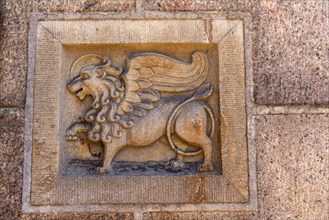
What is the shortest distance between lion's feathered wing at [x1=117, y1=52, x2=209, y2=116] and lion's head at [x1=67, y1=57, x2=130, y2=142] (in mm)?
62

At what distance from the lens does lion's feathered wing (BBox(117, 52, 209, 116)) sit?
2.57m

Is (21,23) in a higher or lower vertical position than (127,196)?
higher

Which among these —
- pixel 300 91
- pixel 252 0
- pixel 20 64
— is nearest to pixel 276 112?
pixel 300 91

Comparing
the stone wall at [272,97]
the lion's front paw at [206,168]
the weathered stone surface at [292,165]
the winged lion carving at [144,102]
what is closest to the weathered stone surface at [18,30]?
the stone wall at [272,97]

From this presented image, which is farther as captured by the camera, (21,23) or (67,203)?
(21,23)

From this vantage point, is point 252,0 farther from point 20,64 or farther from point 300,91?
point 20,64

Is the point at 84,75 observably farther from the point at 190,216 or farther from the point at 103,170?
the point at 190,216

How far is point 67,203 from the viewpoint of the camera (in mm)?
2408

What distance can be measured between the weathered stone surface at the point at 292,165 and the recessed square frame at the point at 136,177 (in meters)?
0.07

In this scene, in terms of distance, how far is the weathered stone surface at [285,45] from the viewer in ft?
8.37

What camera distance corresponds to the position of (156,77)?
8.56 ft

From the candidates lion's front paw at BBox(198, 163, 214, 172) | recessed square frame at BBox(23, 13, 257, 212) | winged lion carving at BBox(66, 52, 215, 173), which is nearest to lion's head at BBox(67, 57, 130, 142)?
winged lion carving at BBox(66, 52, 215, 173)

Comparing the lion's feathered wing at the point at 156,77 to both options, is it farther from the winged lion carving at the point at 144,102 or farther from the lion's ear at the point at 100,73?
the lion's ear at the point at 100,73

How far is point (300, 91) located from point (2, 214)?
1.77 meters
